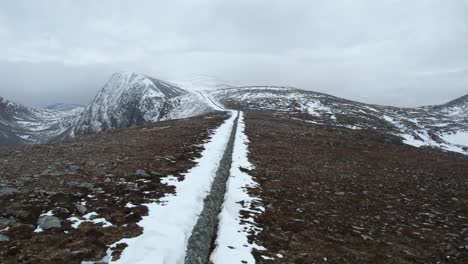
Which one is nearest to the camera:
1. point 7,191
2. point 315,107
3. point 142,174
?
point 7,191

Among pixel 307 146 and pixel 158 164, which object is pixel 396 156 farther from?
pixel 158 164

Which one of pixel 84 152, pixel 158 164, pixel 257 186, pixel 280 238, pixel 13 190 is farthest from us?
pixel 84 152

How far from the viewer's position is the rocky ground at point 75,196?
8.78 meters

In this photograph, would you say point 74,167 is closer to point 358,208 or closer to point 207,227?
point 207,227

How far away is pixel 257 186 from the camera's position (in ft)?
54.1

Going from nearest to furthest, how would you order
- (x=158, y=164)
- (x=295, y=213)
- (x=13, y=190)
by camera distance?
(x=13, y=190) → (x=295, y=213) → (x=158, y=164)

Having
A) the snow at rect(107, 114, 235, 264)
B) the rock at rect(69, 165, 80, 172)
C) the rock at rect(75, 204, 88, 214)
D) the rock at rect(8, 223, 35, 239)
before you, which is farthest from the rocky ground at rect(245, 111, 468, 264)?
the rock at rect(69, 165, 80, 172)

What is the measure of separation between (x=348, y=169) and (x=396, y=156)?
29.9 ft

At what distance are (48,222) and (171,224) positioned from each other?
3.42m

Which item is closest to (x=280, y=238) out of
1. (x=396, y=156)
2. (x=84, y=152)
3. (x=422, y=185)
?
(x=422, y=185)

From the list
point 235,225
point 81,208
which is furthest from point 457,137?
point 81,208

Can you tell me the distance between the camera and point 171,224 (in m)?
10.7

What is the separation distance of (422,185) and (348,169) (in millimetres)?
4133

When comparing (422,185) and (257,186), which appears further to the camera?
(422,185)
